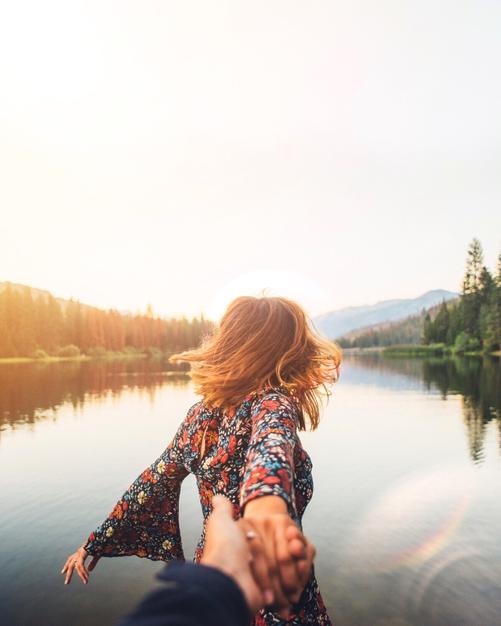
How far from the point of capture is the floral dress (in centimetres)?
161

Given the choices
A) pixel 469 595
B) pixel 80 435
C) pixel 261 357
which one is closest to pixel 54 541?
pixel 469 595

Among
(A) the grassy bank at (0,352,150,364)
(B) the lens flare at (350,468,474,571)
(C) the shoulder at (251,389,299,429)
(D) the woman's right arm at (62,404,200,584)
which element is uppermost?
(C) the shoulder at (251,389,299,429)

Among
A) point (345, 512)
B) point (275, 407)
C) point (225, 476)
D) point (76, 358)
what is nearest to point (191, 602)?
point (275, 407)

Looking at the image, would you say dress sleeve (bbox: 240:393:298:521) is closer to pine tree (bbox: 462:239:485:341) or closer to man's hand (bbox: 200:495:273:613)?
man's hand (bbox: 200:495:273:613)

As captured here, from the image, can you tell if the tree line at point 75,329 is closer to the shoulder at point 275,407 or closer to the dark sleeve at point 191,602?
the shoulder at point 275,407

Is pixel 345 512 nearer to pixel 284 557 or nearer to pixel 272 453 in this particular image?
pixel 272 453

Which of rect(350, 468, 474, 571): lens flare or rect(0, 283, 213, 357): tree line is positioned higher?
rect(0, 283, 213, 357): tree line

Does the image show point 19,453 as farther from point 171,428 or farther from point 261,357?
point 261,357

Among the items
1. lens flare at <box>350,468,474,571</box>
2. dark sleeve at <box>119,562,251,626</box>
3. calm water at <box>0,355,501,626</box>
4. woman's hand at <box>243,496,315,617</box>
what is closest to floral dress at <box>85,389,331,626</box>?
woman's hand at <box>243,496,315,617</box>

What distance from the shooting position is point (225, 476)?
2436mm

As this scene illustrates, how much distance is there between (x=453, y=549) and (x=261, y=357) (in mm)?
8547

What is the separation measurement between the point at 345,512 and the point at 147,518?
9634 mm

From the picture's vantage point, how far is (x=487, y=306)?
8788cm

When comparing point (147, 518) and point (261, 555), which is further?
point (147, 518)
